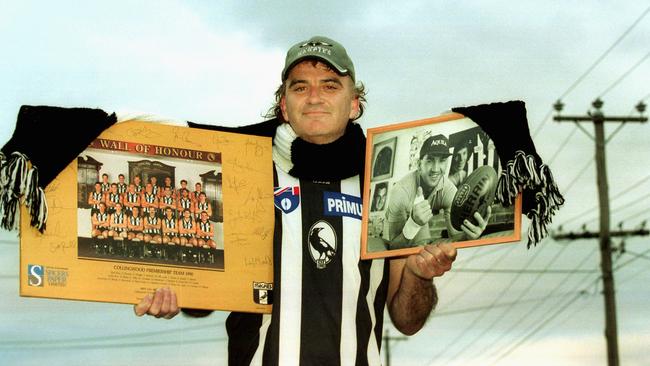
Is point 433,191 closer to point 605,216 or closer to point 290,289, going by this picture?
point 290,289

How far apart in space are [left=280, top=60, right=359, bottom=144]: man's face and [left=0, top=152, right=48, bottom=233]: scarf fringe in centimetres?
122

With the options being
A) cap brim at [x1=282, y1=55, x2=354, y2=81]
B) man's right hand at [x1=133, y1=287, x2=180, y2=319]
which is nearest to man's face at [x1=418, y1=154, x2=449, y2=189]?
cap brim at [x1=282, y1=55, x2=354, y2=81]

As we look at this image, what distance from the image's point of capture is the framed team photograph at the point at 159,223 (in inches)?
201

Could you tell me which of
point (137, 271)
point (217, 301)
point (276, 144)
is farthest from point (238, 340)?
point (276, 144)

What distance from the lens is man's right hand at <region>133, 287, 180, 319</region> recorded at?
5117 millimetres

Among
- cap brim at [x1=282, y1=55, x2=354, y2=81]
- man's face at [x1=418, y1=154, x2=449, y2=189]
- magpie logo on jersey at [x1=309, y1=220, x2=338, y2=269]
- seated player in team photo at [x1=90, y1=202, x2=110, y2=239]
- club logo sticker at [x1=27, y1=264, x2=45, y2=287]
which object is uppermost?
cap brim at [x1=282, y1=55, x2=354, y2=81]

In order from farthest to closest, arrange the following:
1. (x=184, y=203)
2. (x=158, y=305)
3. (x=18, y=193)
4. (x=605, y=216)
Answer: (x=605, y=216)
(x=184, y=203)
(x=158, y=305)
(x=18, y=193)

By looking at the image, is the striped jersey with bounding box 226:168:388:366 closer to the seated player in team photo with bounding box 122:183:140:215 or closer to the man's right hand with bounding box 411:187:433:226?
the man's right hand with bounding box 411:187:433:226

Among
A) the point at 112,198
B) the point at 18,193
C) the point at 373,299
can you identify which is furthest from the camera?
the point at 373,299

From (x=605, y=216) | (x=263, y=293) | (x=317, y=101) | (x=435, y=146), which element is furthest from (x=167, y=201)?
(x=605, y=216)

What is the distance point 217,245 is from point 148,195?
383mm

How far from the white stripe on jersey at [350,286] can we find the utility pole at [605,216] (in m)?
11.8

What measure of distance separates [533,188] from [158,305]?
1713 millimetres

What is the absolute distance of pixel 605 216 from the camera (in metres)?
17.0
